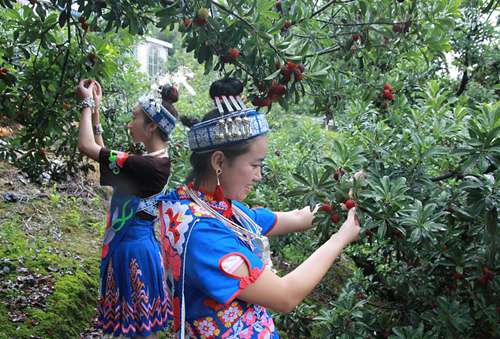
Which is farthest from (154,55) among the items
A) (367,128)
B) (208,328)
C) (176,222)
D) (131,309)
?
(208,328)

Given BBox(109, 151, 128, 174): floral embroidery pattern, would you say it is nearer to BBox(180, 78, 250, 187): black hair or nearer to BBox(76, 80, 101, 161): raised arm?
BBox(76, 80, 101, 161): raised arm

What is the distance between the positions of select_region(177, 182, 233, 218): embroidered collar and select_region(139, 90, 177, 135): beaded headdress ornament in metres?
1.20

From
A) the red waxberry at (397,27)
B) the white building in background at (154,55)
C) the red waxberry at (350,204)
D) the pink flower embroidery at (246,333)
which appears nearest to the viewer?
the pink flower embroidery at (246,333)

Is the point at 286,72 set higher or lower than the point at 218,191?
higher

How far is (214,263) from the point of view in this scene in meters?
1.60

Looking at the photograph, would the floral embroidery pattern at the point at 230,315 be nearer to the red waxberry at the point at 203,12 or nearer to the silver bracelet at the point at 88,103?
the red waxberry at the point at 203,12

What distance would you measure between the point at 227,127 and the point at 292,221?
64cm

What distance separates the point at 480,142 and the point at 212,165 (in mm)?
902

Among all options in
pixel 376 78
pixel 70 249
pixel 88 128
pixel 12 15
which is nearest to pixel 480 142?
pixel 376 78

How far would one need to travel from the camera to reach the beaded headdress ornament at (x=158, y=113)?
2.93 metres

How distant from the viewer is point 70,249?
4.90m

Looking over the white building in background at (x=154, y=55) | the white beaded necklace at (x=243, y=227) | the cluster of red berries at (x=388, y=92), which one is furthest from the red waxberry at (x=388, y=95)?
the white building in background at (x=154, y=55)

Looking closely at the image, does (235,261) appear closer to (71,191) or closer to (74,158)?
(74,158)

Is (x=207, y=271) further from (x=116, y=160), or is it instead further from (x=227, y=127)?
(x=116, y=160)
